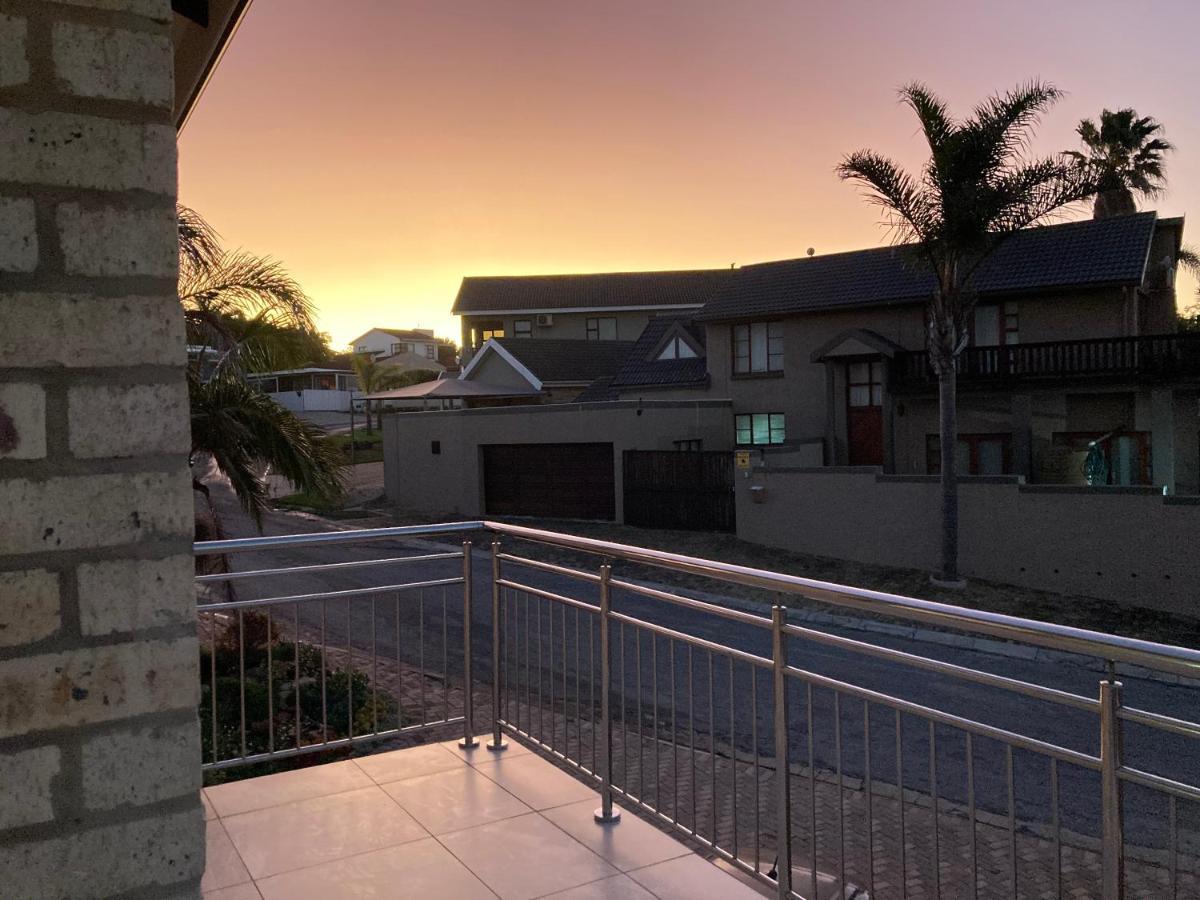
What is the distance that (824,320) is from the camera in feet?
90.8

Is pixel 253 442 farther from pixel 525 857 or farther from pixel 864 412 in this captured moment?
pixel 864 412

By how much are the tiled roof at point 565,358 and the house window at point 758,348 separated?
12572 mm

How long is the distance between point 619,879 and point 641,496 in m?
20.7

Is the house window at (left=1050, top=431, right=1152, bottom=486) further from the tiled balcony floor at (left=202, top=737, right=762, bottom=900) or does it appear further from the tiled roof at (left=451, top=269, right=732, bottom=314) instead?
the tiled roof at (left=451, top=269, right=732, bottom=314)

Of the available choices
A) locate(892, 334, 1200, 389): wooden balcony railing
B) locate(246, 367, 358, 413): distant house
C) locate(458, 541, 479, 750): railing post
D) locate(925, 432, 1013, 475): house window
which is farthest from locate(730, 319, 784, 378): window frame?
locate(246, 367, 358, 413): distant house

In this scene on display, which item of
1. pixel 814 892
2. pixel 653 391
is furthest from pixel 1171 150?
pixel 814 892

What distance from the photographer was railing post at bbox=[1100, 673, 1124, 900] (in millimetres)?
2662

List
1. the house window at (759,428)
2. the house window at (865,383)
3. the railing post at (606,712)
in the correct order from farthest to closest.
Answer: the house window at (759,428), the house window at (865,383), the railing post at (606,712)

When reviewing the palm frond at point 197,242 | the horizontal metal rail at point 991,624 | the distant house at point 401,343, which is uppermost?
the distant house at point 401,343

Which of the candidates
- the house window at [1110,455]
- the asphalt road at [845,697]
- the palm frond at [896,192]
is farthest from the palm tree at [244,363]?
the house window at [1110,455]

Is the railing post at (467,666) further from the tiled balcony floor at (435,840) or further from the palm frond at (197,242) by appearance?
the palm frond at (197,242)

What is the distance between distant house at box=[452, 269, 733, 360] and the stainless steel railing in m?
36.3

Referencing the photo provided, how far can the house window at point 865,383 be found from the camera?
26.9 meters

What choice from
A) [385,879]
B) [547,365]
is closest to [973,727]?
[385,879]
